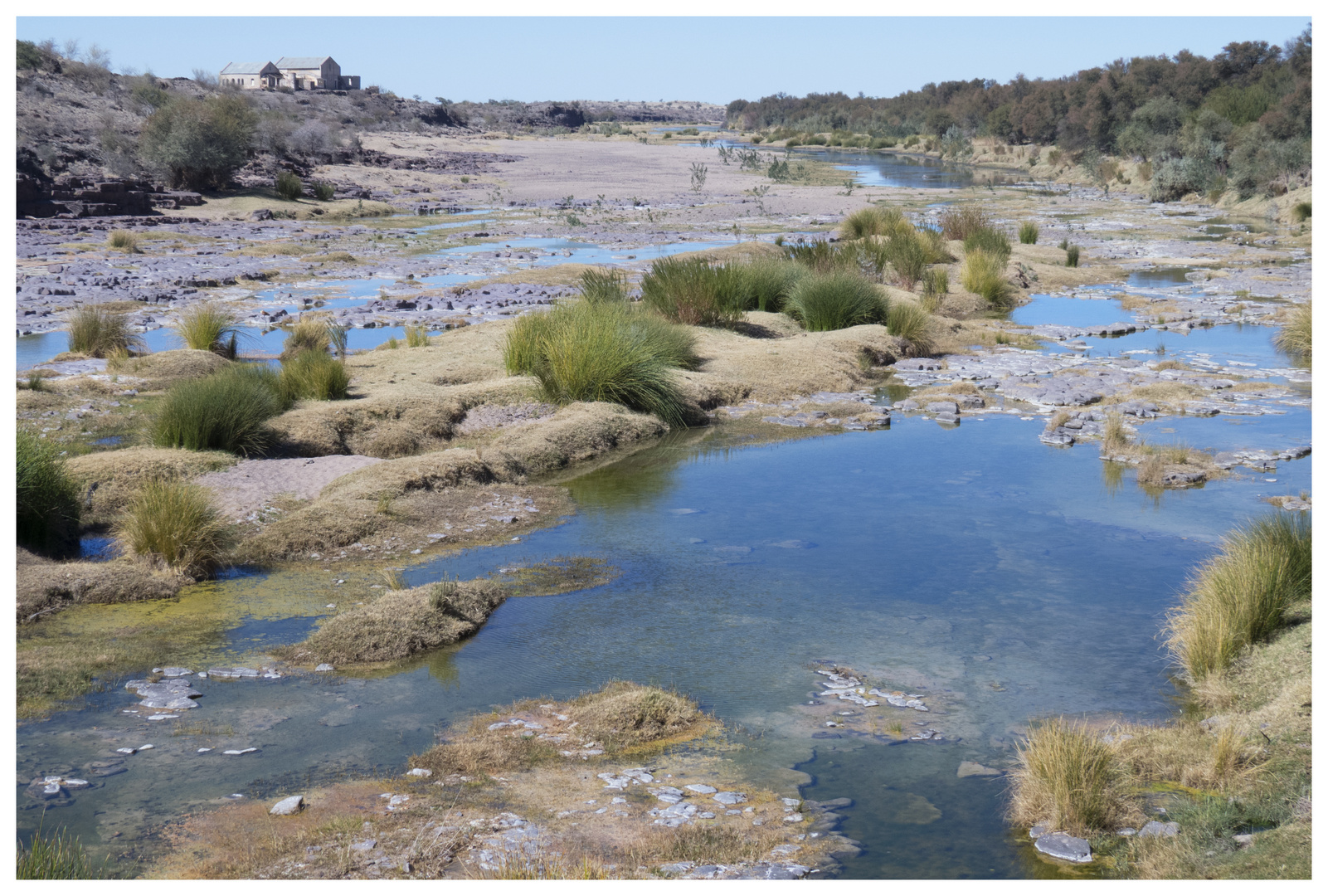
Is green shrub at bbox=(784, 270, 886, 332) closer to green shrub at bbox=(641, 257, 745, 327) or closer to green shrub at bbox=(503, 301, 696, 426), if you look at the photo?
green shrub at bbox=(641, 257, 745, 327)

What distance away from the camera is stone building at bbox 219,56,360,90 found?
297ft

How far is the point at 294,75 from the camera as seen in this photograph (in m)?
94.2

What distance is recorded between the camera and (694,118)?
507 ft

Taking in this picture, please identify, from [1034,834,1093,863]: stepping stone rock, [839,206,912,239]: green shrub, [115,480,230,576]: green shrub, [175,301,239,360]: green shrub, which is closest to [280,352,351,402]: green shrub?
[175,301,239,360]: green shrub

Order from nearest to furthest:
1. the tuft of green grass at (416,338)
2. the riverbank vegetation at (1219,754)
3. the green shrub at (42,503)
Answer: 1. the riverbank vegetation at (1219,754)
2. the green shrub at (42,503)
3. the tuft of green grass at (416,338)

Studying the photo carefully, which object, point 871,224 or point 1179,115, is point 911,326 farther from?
point 1179,115

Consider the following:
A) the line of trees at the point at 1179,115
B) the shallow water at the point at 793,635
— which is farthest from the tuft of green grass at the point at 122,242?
the line of trees at the point at 1179,115

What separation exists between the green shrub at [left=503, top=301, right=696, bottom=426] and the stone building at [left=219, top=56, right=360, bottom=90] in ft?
278

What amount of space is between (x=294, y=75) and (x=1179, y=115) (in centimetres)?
7382

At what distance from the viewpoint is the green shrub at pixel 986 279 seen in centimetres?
1873

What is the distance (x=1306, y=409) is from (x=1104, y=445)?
314 centimetres

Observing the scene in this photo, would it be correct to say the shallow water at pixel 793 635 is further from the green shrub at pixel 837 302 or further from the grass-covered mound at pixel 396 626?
the green shrub at pixel 837 302

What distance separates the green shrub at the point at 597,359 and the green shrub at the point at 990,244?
10.6 m

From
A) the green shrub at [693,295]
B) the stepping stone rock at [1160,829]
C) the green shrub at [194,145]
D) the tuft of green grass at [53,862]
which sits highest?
the green shrub at [194,145]
